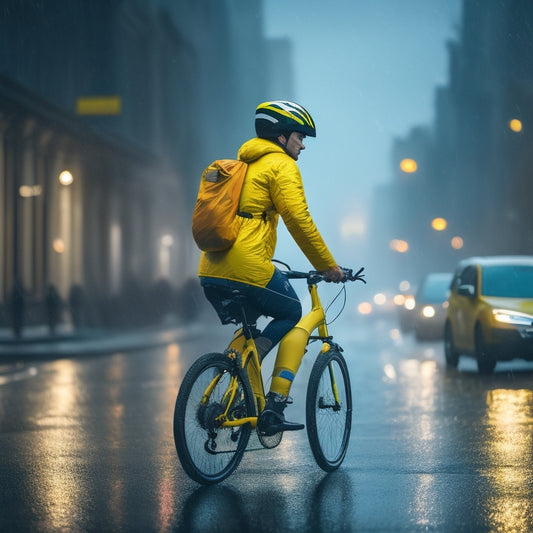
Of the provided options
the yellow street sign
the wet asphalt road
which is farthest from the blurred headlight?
the wet asphalt road

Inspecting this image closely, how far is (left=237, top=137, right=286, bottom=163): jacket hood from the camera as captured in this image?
638 cm

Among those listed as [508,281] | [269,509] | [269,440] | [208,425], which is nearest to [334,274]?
[269,440]

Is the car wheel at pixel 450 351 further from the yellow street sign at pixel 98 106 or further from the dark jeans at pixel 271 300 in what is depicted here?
the yellow street sign at pixel 98 106

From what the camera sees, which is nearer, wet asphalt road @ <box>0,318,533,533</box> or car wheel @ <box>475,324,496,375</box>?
wet asphalt road @ <box>0,318,533,533</box>

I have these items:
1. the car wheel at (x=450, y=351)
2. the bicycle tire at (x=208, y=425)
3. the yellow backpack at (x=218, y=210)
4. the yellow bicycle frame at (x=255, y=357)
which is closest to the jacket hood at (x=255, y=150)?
the yellow backpack at (x=218, y=210)

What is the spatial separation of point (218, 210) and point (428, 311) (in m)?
20.7

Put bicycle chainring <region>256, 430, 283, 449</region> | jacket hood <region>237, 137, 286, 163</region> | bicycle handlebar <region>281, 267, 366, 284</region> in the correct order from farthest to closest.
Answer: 1. bicycle handlebar <region>281, 267, 366, 284</region>
2. jacket hood <region>237, 137, 286, 163</region>
3. bicycle chainring <region>256, 430, 283, 449</region>

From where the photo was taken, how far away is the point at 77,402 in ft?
38.7

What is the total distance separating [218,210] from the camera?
6.03 meters

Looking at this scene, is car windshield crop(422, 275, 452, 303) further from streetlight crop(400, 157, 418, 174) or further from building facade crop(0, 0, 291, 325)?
building facade crop(0, 0, 291, 325)

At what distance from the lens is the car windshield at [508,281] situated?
15.6 m

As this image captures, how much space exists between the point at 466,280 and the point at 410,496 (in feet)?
37.2

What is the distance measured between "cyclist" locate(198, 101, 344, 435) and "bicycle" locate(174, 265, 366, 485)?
9 centimetres

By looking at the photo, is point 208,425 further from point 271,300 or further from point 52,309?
point 52,309
